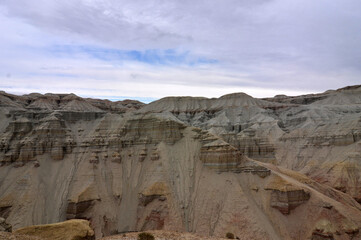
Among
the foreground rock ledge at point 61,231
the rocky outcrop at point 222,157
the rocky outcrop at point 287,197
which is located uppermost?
the rocky outcrop at point 222,157

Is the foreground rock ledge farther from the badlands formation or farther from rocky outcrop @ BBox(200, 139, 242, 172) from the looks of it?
rocky outcrop @ BBox(200, 139, 242, 172)

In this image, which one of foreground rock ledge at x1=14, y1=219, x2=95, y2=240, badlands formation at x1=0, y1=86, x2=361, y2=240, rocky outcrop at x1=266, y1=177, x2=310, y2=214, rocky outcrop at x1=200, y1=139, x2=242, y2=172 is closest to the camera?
foreground rock ledge at x1=14, y1=219, x2=95, y2=240

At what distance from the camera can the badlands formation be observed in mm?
38000

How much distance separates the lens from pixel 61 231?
2228cm

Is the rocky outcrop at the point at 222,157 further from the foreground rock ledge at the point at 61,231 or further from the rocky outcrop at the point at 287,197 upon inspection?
the foreground rock ledge at the point at 61,231

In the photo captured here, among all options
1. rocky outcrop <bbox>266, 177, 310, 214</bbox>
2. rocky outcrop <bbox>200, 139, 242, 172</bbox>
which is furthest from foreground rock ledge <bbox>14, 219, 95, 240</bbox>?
rocky outcrop <bbox>266, 177, 310, 214</bbox>

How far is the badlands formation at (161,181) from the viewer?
3800 centimetres

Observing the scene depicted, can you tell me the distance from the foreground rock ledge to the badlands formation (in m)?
17.5

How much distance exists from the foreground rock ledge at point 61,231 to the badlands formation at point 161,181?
17.5m

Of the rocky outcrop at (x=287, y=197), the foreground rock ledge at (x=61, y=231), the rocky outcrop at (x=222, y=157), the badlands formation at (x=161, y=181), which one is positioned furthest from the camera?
the rocky outcrop at (x=222, y=157)

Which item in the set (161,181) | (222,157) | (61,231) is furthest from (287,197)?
(61,231)

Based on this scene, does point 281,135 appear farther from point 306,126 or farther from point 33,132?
point 33,132

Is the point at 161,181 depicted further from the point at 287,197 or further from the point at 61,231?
the point at 61,231

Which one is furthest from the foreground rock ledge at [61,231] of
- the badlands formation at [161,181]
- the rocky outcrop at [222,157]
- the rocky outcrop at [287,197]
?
the rocky outcrop at [287,197]
